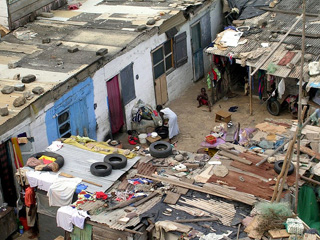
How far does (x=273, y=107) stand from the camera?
2373cm

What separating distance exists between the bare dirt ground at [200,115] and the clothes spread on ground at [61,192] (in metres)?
6.63

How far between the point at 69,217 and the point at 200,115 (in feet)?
33.5

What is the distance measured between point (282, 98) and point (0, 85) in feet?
34.9

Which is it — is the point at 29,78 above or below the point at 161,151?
above

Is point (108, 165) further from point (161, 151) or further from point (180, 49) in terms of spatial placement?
point (180, 49)

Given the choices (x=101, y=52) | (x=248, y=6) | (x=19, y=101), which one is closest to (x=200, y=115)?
(x=101, y=52)

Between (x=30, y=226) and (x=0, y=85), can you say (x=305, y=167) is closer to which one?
(x=30, y=226)

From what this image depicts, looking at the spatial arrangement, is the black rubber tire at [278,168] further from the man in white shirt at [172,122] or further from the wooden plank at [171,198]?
the man in white shirt at [172,122]

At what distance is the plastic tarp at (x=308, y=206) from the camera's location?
16555mm

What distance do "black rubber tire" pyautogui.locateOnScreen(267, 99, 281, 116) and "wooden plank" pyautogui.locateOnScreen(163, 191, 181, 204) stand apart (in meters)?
9.05

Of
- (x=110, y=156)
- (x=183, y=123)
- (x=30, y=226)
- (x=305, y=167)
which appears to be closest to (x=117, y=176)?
(x=110, y=156)

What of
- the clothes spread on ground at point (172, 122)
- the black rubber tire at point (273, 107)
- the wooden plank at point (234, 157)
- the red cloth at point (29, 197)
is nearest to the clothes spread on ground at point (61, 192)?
the red cloth at point (29, 197)

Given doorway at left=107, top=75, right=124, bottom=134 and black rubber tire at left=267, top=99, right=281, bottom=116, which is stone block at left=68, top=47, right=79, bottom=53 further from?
black rubber tire at left=267, top=99, right=281, bottom=116

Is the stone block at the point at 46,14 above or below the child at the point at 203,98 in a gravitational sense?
above
